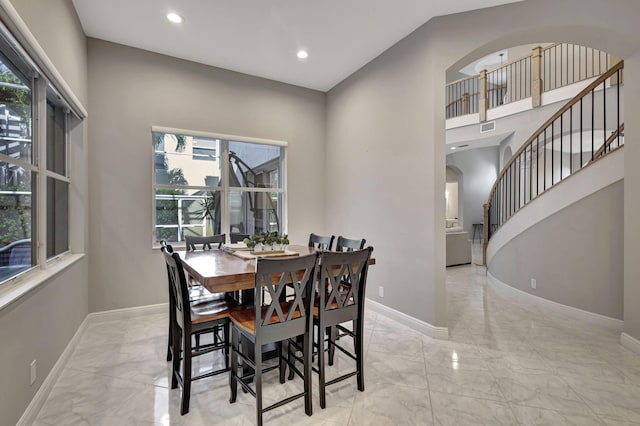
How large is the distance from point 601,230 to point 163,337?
4.72m

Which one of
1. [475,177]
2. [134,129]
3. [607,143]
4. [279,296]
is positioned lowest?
[279,296]

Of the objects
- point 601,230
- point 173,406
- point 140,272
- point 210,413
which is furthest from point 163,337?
point 601,230

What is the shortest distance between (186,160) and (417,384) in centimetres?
357

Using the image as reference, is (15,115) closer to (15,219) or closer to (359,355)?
(15,219)

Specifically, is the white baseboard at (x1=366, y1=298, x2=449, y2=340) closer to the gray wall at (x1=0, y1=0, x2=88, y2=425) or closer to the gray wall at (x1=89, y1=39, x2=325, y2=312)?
the gray wall at (x1=89, y1=39, x2=325, y2=312)

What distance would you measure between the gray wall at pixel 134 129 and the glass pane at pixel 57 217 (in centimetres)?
41

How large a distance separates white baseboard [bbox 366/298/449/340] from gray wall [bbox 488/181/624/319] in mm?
1853

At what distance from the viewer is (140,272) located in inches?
143

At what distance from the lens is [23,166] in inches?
76.2

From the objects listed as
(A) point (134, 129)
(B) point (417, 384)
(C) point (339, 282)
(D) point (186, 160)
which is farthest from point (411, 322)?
(A) point (134, 129)

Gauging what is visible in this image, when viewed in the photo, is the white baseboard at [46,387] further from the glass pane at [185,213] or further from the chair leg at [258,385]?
the glass pane at [185,213]

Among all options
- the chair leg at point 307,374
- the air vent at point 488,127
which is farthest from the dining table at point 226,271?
the air vent at point 488,127

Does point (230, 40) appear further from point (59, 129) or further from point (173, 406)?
point (173, 406)

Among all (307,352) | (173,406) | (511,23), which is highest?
(511,23)
